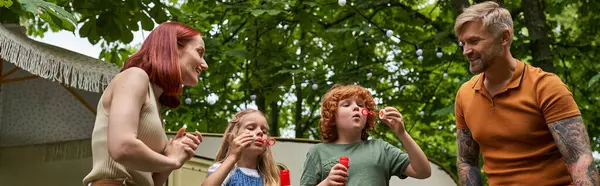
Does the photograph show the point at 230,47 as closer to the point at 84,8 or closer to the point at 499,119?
the point at 84,8

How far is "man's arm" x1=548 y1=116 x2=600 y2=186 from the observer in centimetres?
289

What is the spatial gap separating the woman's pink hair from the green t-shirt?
3.96 feet

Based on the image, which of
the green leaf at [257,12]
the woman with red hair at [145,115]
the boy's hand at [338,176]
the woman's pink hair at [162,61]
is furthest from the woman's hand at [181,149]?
the green leaf at [257,12]

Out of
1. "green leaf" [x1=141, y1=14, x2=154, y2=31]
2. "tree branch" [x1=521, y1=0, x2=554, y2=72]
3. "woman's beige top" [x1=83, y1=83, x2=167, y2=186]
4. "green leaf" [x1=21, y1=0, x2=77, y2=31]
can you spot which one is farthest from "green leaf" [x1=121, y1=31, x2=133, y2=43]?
"woman's beige top" [x1=83, y1=83, x2=167, y2=186]

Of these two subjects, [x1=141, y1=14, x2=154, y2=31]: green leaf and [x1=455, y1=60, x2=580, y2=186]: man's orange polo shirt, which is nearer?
[x1=455, y1=60, x2=580, y2=186]: man's orange polo shirt

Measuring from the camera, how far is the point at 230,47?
26.9 ft

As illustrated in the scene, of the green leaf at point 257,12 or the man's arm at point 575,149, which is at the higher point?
the green leaf at point 257,12

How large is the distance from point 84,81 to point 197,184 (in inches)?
41.7

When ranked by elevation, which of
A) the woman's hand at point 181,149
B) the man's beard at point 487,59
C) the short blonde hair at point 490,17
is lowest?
the woman's hand at point 181,149

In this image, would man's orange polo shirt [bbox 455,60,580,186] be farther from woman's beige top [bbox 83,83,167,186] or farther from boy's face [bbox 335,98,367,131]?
woman's beige top [bbox 83,83,167,186]

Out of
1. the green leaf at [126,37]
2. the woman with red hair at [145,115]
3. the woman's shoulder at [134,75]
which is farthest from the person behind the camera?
the green leaf at [126,37]

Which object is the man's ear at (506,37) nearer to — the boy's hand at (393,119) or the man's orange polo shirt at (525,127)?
the man's orange polo shirt at (525,127)

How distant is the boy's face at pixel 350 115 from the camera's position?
371cm

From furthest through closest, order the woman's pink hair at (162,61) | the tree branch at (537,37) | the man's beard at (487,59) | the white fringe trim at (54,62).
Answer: the tree branch at (537,37)
the white fringe trim at (54,62)
the man's beard at (487,59)
the woman's pink hair at (162,61)
